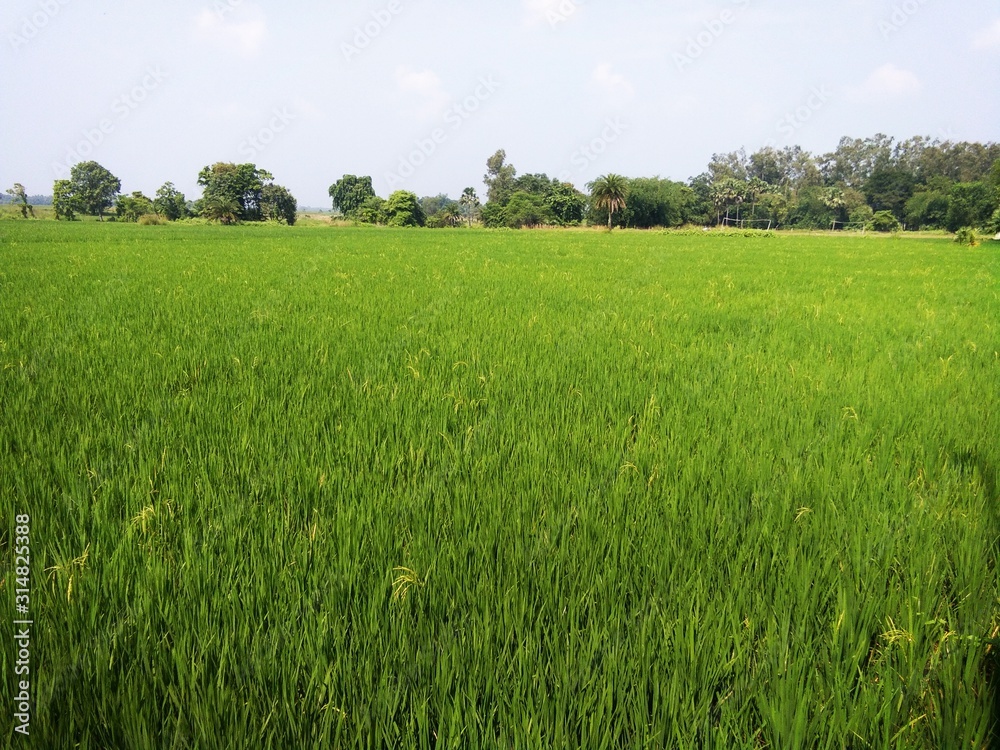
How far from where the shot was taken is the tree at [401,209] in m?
61.8

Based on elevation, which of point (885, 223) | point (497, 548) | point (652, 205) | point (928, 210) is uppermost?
point (652, 205)

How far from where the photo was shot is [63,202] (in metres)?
58.0

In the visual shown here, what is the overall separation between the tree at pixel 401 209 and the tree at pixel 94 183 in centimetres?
3808

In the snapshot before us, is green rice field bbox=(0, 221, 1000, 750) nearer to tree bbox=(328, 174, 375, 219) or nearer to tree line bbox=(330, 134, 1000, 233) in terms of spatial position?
tree line bbox=(330, 134, 1000, 233)

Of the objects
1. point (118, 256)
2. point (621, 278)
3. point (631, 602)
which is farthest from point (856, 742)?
point (118, 256)

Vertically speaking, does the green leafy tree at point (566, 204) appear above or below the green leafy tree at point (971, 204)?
above

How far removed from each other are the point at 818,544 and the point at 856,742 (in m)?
0.70

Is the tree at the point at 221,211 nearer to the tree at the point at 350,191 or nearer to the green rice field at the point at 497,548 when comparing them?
the tree at the point at 350,191

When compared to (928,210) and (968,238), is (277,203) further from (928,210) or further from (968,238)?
(928,210)

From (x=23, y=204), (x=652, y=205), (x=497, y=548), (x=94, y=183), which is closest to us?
(x=497, y=548)

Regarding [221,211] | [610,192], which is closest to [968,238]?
[610,192]

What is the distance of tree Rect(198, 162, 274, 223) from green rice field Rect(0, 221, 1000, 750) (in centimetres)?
6351

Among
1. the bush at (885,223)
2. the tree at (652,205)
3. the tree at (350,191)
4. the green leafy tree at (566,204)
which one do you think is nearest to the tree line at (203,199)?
the tree at (350,191)

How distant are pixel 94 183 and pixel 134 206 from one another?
69.1ft
